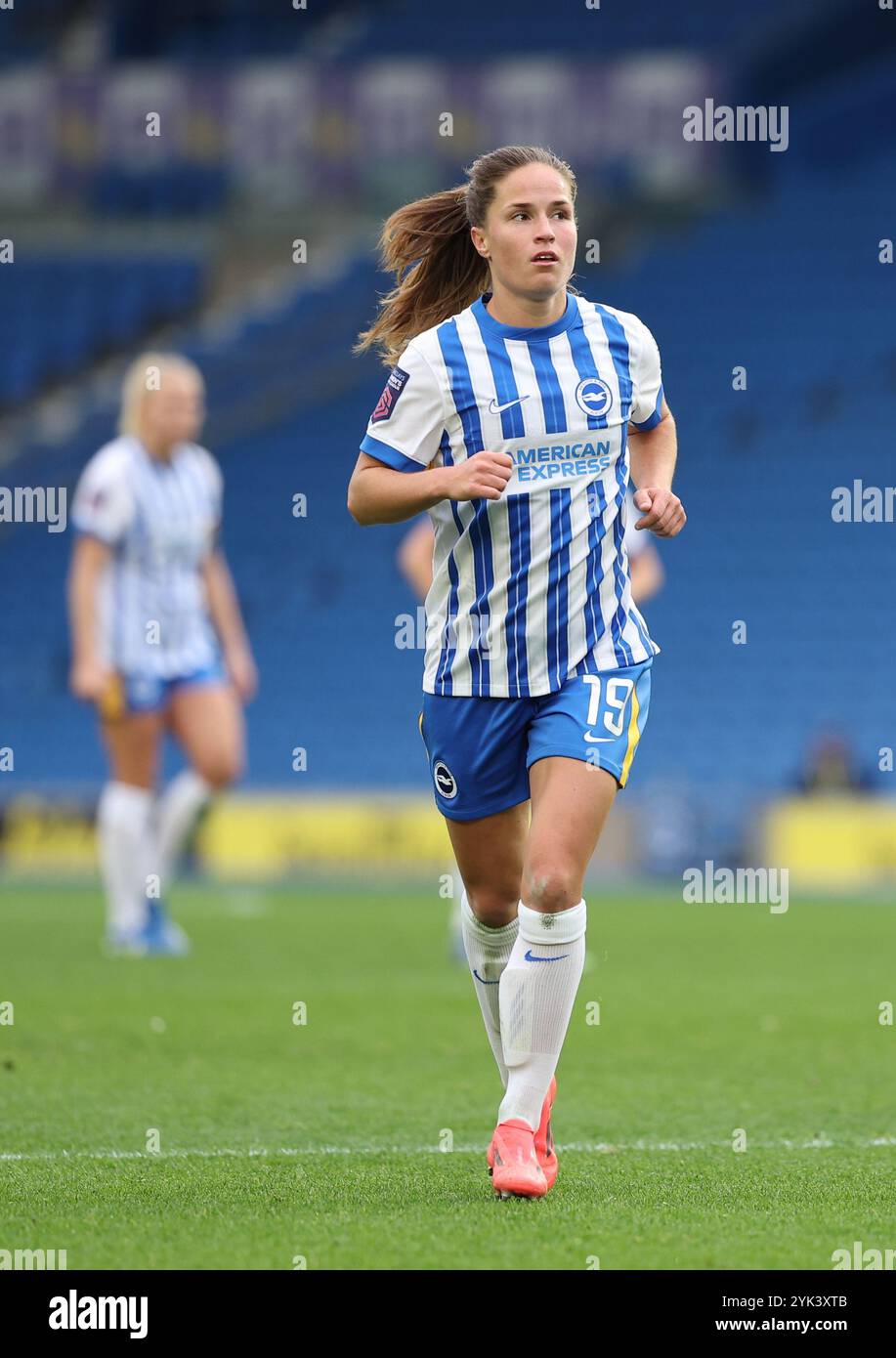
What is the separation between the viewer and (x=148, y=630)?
32.7 feet

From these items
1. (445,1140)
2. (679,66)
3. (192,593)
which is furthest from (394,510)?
(679,66)

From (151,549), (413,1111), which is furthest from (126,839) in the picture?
(413,1111)

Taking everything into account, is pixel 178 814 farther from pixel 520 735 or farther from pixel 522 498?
pixel 522 498

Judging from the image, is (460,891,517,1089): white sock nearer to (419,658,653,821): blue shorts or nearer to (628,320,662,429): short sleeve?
(419,658,653,821): blue shorts

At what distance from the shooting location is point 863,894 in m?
16.1

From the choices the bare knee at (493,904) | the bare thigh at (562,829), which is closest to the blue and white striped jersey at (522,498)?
the bare thigh at (562,829)

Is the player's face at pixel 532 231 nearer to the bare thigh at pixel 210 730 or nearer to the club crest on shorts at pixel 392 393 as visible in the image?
the club crest on shorts at pixel 392 393

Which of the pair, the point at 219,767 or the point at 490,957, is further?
the point at 219,767

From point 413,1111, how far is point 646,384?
2189 mm

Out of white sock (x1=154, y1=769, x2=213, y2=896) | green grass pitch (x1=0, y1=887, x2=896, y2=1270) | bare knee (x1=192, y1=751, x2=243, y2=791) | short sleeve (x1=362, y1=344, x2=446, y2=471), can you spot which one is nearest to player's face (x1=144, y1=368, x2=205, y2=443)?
bare knee (x1=192, y1=751, x2=243, y2=791)

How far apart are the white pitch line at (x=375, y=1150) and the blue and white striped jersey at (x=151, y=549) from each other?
199 inches

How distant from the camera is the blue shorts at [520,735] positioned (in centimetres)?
448

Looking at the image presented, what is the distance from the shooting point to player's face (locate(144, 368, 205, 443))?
9828mm

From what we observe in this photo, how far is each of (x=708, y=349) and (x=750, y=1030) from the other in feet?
59.8
